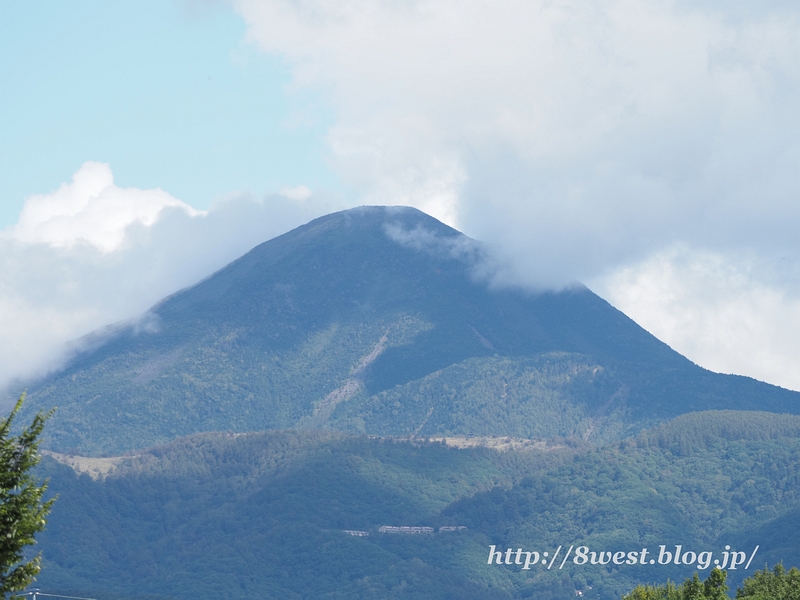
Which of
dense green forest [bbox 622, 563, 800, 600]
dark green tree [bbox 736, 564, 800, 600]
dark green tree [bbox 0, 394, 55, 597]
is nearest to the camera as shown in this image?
dark green tree [bbox 0, 394, 55, 597]

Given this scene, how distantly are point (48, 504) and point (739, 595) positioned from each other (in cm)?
9006

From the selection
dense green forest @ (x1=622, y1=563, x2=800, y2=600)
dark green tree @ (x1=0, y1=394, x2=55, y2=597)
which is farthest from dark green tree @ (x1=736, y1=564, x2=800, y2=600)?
dark green tree @ (x1=0, y1=394, x2=55, y2=597)

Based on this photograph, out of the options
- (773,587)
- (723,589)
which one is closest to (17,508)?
(723,589)

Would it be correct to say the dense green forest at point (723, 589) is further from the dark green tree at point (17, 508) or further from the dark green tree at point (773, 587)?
the dark green tree at point (17, 508)

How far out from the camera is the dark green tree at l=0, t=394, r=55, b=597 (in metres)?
41.9

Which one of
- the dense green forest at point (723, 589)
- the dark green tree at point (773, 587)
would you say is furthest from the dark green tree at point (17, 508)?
the dark green tree at point (773, 587)

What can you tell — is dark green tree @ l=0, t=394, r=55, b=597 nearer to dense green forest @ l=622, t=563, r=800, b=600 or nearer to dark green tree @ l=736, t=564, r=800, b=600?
dense green forest @ l=622, t=563, r=800, b=600

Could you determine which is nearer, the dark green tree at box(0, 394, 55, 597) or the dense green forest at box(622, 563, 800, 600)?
the dark green tree at box(0, 394, 55, 597)

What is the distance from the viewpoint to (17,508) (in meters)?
42.2

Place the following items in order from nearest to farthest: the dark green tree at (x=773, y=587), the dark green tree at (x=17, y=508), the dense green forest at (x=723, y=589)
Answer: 1. the dark green tree at (x=17, y=508)
2. the dense green forest at (x=723, y=589)
3. the dark green tree at (x=773, y=587)

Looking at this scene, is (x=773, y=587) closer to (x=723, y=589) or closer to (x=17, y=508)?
(x=723, y=589)

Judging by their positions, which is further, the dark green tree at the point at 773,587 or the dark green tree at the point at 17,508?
the dark green tree at the point at 773,587

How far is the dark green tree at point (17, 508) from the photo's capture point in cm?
4188

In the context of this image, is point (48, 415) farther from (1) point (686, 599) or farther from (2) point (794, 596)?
(2) point (794, 596)
